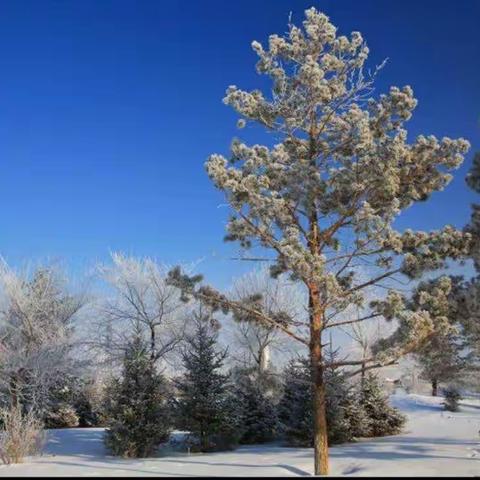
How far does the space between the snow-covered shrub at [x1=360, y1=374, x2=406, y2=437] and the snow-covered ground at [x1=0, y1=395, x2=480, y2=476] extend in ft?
2.85

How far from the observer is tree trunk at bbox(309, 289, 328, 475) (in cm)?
1412

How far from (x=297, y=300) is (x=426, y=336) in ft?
89.6

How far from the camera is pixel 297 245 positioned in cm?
1345

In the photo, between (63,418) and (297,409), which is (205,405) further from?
(63,418)

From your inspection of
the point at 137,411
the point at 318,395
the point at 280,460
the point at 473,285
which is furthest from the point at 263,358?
the point at 473,285

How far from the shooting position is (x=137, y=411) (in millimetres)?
18469

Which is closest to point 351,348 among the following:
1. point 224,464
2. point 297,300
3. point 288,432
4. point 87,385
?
point 297,300

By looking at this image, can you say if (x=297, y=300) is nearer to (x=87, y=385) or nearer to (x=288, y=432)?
(x=87, y=385)

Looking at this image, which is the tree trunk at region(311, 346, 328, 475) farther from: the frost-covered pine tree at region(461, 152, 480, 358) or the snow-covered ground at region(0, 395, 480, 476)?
the frost-covered pine tree at region(461, 152, 480, 358)

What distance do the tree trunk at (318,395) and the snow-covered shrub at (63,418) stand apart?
19.4 meters

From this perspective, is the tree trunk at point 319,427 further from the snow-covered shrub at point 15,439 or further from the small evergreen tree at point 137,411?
the snow-covered shrub at point 15,439

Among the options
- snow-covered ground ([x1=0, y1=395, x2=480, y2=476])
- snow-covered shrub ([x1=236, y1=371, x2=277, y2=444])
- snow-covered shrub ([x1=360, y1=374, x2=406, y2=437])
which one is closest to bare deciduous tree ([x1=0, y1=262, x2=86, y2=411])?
snow-covered ground ([x1=0, y1=395, x2=480, y2=476])

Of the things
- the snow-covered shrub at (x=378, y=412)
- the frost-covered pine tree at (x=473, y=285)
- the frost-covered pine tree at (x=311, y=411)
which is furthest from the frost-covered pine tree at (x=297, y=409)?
the frost-covered pine tree at (x=473, y=285)

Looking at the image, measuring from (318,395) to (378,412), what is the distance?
10.6m
